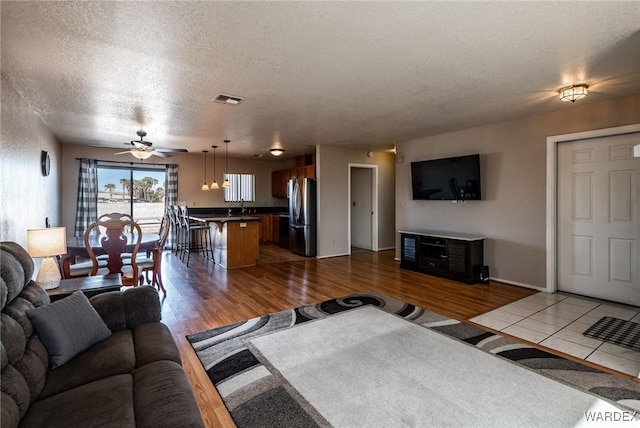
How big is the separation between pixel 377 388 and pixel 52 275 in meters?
2.65

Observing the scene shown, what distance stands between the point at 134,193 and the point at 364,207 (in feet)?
18.7

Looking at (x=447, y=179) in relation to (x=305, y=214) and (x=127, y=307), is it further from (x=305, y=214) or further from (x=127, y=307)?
(x=127, y=307)

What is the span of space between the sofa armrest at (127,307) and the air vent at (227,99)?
2.25 metres

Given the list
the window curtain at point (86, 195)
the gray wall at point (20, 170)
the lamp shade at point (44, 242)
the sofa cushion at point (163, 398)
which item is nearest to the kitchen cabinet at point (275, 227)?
the window curtain at point (86, 195)

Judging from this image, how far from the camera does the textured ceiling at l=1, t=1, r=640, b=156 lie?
6.52 feet

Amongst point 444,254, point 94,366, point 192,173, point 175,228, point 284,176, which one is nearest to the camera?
point 94,366

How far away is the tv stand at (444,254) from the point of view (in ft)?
15.8

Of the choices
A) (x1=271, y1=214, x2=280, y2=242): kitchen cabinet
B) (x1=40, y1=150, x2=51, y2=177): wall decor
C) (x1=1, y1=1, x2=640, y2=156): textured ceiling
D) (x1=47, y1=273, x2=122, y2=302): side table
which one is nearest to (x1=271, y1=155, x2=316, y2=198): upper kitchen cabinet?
(x1=271, y1=214, x2=280, y2=242): kitchen cabinet

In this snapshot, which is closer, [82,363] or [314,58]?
[82,363]

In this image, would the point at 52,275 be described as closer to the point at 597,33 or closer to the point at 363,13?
the point at 363,13

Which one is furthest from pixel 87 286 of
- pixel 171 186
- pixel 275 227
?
pixel 275 227

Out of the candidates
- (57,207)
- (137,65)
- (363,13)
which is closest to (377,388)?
(363,13)

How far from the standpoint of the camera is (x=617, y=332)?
3000 mm

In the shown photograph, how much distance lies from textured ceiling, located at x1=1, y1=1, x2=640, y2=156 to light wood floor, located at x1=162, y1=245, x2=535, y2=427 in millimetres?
2451
